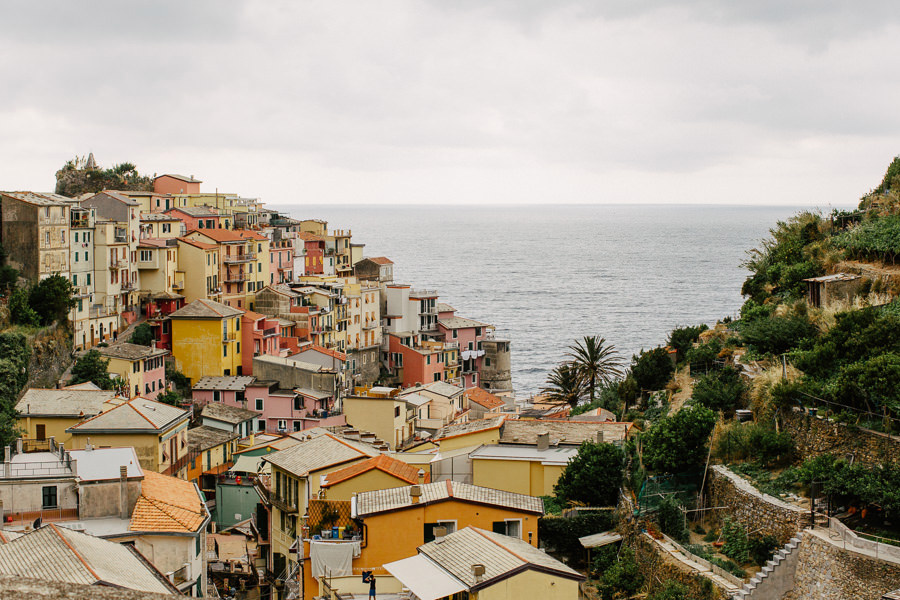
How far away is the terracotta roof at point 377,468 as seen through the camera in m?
24.7

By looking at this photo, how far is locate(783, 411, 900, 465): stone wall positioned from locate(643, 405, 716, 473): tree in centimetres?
197

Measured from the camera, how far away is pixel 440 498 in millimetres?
21391

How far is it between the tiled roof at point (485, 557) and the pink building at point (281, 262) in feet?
185

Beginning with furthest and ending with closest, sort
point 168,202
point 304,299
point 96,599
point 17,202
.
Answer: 1. point 168,202
2. point 304,299
3. point 17,202
4. point 96,599

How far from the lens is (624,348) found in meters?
90.4

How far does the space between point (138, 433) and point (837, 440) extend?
2557 cm

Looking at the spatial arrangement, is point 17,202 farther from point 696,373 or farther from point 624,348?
point 624,348

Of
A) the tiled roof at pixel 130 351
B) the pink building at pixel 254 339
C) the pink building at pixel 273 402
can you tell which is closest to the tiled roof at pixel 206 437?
the pink building at pixel 273 402


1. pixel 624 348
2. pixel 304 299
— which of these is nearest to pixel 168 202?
pixel 304 299

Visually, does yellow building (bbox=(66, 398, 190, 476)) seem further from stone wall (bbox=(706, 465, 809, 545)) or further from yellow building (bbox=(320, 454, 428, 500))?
stone wall (bbox=(706, 465, 809, 545))

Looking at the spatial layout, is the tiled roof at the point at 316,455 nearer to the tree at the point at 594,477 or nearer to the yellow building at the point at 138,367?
the tree at the point at 594,477

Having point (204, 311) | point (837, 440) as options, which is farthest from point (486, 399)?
point (837, 440)

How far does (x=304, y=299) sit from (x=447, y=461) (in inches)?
1716

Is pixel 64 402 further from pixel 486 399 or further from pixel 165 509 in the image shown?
pixel 486 399
